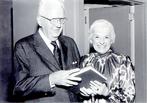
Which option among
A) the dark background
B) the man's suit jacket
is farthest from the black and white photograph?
the dark background

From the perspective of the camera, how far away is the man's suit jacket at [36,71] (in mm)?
1102

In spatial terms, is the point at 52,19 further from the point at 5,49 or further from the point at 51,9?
the point at 5,49

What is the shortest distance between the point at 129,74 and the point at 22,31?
2.02 feet

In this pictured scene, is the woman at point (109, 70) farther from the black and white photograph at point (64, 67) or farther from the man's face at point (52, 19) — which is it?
the man's face at point (52, 19)

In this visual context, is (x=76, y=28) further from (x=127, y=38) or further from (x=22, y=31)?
(x=127, y=38)

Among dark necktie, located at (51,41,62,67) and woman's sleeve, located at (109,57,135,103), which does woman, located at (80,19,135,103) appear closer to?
woman's sleeve, located at (109,57,135,103)

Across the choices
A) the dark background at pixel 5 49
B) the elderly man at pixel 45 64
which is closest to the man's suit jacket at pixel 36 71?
the elderly man at pixel 45 64

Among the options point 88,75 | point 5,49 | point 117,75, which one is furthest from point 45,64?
point 5,49

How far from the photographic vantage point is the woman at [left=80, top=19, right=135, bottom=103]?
1.17 metres

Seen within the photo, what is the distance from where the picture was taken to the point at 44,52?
3.78 feet

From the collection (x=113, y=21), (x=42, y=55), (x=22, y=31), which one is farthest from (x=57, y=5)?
(x=113, y=21)

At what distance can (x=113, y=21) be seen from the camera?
81.1 inches

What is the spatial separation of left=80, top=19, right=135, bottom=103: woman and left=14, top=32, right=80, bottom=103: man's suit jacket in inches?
3.9

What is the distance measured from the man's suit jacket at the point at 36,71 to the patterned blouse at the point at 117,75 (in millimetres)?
133
